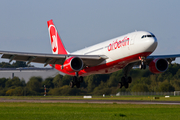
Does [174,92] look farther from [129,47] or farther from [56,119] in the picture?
[56,119]

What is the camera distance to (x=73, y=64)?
127 feet

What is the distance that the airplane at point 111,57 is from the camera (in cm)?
3328

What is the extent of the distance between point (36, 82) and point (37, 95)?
285 inches

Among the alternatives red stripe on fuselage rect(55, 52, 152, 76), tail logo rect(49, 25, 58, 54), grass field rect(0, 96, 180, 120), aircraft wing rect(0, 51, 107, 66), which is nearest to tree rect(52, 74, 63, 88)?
tail logo rect(49, 25, 58, 54)

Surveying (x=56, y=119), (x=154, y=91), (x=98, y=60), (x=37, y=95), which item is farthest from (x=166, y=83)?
(x=56, y=119)

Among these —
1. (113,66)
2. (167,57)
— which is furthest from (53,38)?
(167,57)

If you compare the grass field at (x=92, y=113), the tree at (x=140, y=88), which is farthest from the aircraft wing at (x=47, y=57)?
the tree at (x=140, y=88)

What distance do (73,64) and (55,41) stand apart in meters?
14.3

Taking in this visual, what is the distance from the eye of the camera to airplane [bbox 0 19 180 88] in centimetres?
3328

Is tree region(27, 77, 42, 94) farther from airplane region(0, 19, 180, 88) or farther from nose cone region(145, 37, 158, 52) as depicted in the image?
nose cone region(145, 37, 158, 52)

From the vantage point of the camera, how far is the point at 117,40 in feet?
118

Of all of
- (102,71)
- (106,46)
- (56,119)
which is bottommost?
(56,119)

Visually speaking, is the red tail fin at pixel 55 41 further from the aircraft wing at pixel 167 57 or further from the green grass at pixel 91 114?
the green grass at pixel 91 114

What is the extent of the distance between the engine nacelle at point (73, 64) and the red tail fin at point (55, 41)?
34.5ft
